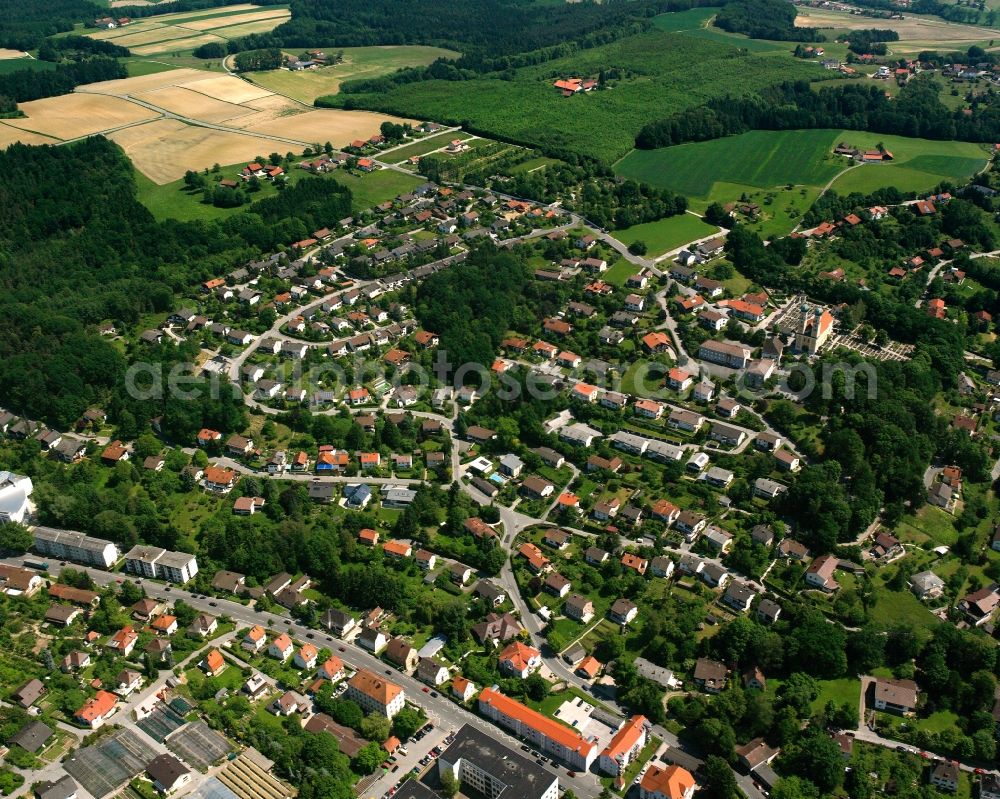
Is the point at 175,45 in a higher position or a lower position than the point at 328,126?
higher

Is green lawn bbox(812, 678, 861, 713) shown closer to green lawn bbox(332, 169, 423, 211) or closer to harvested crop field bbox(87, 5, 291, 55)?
green lawn bbox(332, 169, 423, 211)

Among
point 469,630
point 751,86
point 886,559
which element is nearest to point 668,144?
point 751,86

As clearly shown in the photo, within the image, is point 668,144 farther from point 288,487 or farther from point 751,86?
point 288,487

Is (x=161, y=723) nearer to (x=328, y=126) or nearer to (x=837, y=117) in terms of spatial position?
(x=328, y=126)

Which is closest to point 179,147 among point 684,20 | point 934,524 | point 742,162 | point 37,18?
point 742,162

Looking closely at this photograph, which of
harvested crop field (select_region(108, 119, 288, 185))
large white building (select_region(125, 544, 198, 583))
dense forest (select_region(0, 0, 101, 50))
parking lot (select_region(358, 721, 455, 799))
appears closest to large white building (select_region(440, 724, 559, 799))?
parking lot (select_region(358, 721, 455, 799))

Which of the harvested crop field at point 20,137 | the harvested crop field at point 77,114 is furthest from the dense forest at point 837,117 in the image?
the harvested crop field at point 20,137
